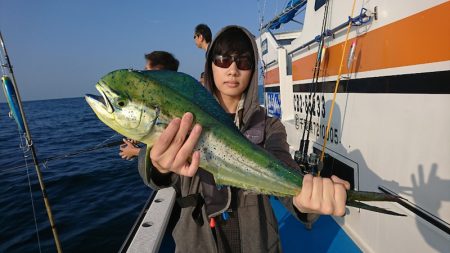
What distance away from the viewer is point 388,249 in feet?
10.1

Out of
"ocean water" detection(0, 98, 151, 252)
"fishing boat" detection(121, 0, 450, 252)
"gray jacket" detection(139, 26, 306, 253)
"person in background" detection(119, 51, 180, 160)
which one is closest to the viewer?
"gray jacket" detection(139, 26, 306, 253)

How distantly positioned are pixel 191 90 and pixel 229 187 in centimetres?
87

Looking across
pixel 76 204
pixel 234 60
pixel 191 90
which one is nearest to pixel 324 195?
pixel 191 90

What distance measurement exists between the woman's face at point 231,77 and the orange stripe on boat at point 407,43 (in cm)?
148

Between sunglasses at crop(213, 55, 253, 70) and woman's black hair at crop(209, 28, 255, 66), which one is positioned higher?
woman's black hair at crop(209, 28, 255, 66)

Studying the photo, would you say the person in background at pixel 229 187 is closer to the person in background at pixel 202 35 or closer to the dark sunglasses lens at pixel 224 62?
the dark sunglasses lens at pixel 224 62

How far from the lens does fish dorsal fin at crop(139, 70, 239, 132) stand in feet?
5.25

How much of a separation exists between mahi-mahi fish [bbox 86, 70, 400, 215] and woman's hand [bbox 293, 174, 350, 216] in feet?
0.14

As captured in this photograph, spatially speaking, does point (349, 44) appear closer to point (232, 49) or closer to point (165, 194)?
point (232, 49)

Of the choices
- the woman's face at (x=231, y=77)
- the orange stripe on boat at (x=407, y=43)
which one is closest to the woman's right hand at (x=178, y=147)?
the woman's face at (x=231, y=77)

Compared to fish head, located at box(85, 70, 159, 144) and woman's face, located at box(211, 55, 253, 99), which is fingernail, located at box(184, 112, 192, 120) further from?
woman's face, located at box(211, 55, 253, 99)

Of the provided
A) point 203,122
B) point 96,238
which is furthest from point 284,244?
point 96,238

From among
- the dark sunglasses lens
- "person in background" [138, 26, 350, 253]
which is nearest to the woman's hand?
"person in background" [138, 26, 350, 253]

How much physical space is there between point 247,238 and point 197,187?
1.83 ft
